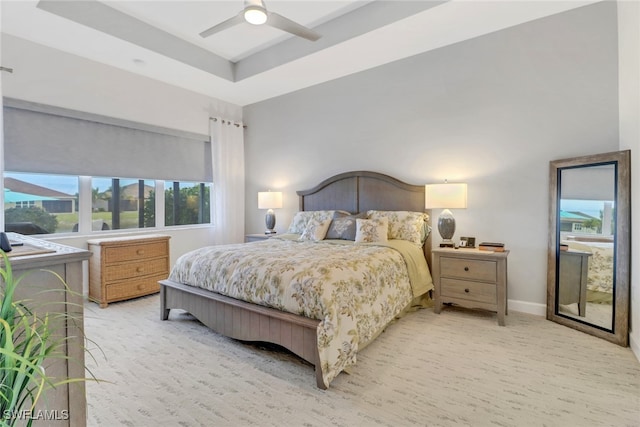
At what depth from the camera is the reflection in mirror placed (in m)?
2.54

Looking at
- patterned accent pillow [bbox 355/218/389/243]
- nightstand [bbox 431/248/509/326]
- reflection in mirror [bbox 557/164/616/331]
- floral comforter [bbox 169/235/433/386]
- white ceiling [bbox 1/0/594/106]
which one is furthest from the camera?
patterned accent pillow [bbox 355/218/389/243]

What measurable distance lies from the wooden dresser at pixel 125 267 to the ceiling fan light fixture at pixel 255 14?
2.76 metres

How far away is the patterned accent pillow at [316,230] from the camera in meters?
3.65

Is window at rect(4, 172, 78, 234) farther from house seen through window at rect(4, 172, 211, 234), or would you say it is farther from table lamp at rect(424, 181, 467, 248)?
table lamp at rect(424, 181, 467, 248)

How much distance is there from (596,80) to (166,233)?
526 cm

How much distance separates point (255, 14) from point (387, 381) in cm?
273

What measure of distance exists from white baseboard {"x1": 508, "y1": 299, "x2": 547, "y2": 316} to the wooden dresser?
4091mm

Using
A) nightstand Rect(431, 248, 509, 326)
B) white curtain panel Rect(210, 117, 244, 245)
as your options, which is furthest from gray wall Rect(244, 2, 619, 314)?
white curtain panel Rect(210, 117, 244, 245)

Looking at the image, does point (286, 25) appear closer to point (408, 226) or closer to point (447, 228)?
point (408, 226)

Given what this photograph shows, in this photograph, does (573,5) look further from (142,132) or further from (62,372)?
(142,132)

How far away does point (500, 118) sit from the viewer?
10.7ft

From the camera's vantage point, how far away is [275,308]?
219cm

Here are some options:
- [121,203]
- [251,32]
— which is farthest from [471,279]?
[121,203]

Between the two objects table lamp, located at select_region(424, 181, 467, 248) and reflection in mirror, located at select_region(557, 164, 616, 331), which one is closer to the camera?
reflection in mirror, located at select_region(557, 164, 616, 331)
